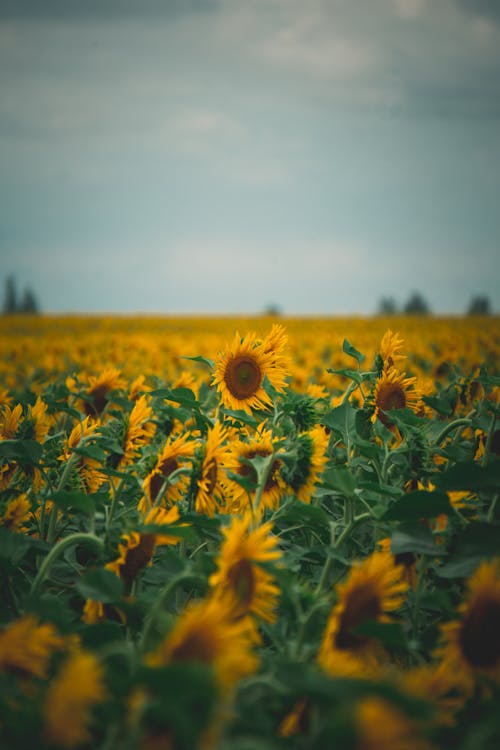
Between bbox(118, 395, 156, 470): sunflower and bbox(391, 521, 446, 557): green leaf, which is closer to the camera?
bbox(391, 521, 446, 557): green leaf

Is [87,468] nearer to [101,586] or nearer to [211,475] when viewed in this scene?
[211,475]

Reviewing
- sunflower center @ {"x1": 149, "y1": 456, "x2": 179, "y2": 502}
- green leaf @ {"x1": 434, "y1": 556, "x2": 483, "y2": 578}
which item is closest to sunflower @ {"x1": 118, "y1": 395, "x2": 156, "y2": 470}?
sunflower center @ {"x1": 149, "y1": 456, "x2": 179, "y2": 502}

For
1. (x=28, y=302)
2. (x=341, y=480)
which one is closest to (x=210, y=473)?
(x=341, y=480)

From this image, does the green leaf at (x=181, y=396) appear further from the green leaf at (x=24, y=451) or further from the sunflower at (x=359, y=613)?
the sunflower at (x=359, y=613)

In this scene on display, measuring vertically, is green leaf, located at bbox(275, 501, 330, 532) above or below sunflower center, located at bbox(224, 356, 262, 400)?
below

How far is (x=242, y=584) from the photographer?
1.24m

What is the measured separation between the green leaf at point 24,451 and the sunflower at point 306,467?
2.54 feet

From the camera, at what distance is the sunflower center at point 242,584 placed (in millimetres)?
1221

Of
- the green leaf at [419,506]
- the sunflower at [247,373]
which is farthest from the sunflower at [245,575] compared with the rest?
the sunflower at [247,373]

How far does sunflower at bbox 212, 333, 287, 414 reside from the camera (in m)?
2.23

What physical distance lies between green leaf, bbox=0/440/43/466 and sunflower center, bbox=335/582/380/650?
1029mm

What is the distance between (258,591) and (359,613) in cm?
21

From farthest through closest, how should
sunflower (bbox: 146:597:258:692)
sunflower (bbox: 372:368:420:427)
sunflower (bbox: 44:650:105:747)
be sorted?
1. sunflower (bbox: 372:368:420:427)
2. sunflower (bbox: 146:597:258:692)
3. sunflower (bbox: 44:650:105:747)

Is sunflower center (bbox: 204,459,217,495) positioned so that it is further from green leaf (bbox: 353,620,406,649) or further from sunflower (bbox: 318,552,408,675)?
green leaf (bbox: 353,620,406,649)
